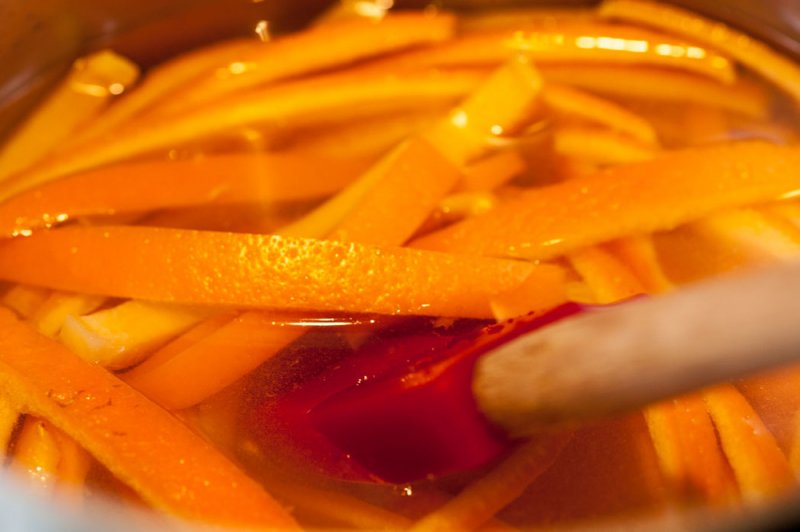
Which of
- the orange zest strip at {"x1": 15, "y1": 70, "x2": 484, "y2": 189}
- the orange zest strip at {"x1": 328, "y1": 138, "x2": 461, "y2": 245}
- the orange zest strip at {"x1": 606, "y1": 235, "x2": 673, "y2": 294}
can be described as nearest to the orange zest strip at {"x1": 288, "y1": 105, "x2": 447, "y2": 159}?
the orange zest strip at {"x1": 15, "y1": 70, "x2": 484, "y2": 189}

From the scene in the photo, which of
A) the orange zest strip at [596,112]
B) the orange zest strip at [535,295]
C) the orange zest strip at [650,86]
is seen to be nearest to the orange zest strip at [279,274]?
the orange zest strip at [535,295]

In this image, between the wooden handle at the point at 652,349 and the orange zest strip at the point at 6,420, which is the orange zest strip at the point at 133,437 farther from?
the wooden handle at the point at 652,349

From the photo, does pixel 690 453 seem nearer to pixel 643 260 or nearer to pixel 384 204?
pixel 643 260

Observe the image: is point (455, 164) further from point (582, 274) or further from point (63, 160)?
point (63, 160)

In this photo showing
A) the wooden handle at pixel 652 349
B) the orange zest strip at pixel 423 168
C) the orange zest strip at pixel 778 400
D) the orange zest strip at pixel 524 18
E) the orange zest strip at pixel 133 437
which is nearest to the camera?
the wooden handle at pixel 652 349

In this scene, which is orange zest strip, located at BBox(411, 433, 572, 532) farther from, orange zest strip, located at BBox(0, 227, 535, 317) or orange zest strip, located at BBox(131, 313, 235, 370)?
orange zest strip, located at BBox(131, 313, 235, 370)

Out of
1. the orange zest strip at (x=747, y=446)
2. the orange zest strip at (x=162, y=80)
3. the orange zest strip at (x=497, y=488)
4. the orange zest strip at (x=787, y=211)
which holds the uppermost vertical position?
the orange zest strip at (x=162, y=80)
